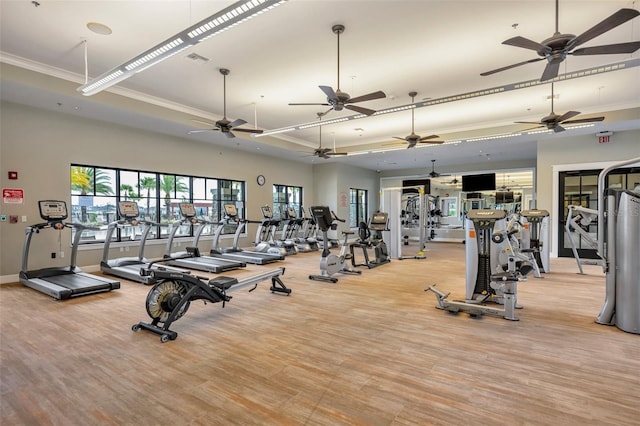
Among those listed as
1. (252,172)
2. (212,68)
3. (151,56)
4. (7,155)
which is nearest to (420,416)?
(151,56)

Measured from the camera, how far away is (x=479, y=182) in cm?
1319

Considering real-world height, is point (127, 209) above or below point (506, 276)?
above

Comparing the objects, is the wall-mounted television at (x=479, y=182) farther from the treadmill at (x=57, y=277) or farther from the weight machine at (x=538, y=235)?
the treadmill at (x=57, y=277)

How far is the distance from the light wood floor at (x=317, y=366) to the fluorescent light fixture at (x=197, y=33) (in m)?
3.04

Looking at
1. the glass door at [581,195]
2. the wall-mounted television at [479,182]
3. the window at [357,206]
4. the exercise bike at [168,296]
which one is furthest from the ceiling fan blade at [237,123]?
the wall-mounted television at [479,182]

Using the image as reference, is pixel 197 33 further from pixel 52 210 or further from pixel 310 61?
pixel 52 210

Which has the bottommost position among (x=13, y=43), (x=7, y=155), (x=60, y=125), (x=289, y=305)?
(x=289, y=305)

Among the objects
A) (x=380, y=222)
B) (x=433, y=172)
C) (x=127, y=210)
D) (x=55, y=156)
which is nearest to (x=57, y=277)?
(x=127, y=210)

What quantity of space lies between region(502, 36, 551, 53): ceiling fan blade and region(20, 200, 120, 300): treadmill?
6.25 meters

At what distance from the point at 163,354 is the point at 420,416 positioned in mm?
2196

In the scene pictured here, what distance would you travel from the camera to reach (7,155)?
5727 mm

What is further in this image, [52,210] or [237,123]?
[237,123]

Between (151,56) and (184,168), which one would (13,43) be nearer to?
(151,56)

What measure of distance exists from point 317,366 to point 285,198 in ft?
31.8
